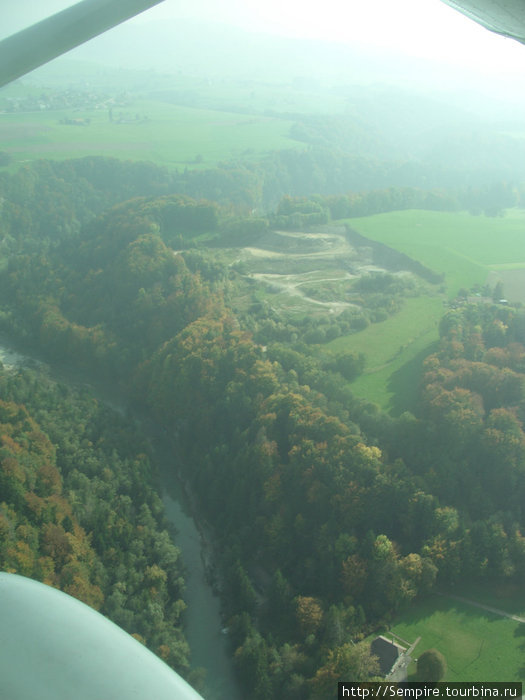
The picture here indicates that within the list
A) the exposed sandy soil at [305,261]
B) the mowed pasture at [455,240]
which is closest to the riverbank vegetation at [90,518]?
the exposed sandy soil at [305,261]

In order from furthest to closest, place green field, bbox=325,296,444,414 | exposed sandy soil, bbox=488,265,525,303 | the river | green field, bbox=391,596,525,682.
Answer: exposed sandy soil, bbox=488,265,525,303 < green field, bbox=325,296,444,414 < the river < green field, bbox=391,596,525,682

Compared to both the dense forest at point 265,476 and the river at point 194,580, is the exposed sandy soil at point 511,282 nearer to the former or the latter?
the dense forest at point 265,476

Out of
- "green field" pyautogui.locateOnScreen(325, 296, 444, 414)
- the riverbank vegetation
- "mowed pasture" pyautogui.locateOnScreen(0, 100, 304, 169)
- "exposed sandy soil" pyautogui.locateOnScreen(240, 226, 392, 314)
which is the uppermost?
"mowed pasture" pyautogui.locateOnScreen(0, 100, 304, 169)

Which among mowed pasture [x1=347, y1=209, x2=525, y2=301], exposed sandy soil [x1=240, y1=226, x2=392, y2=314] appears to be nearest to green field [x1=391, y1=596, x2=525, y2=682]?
exposed sandy soil [x1=240, y1=226, x2=392, y2=314]

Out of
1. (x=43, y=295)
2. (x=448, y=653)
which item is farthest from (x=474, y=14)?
(x=43, y=295)

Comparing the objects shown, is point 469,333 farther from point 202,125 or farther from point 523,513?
point 202,125

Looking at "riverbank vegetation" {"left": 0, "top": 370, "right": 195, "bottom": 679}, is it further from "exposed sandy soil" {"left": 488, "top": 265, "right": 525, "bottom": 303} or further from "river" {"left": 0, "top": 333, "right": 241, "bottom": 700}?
"exposed sandy soil" {"left": 488, "top": 265, "right": 525, "bottom": 303}

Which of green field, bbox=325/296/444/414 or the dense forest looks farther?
green field, bbox=325/296/444/414
